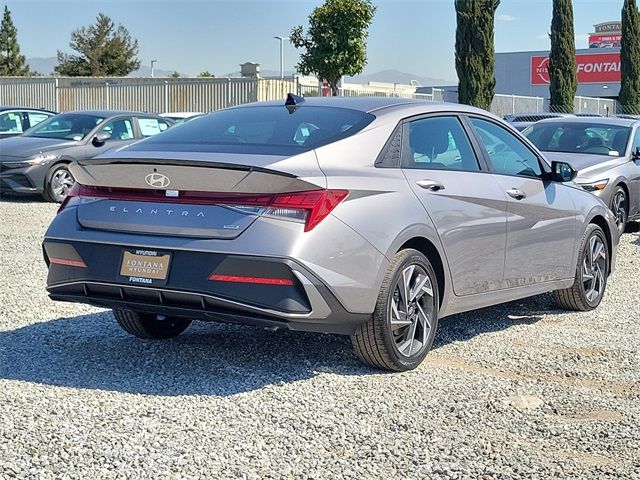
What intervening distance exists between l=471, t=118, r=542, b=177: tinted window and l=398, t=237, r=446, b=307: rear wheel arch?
106 centimetres

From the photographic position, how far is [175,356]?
5797mm

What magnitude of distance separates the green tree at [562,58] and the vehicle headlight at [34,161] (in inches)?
1114

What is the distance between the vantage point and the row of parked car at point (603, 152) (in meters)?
12.0

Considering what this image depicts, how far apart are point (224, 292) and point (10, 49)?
7397cm

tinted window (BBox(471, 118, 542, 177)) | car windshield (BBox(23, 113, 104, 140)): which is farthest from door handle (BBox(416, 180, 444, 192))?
car windshield (BBox(23, 113, 104, 140))

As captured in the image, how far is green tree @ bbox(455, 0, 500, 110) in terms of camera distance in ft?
110

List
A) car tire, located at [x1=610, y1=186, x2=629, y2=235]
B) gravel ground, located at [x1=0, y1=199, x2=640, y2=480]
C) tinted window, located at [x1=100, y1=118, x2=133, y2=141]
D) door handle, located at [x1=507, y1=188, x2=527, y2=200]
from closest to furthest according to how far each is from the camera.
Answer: gravel ground, located at [x1=0, y1=199, x2=640, y2=480], door handle, located at [x1=507, y1=188, x2=527, y2=200], car tire, located at [x1=610, y1=186, x2=629, y2=235], tinted window, located at [x1=100, y1=118, x2=133, y2=141]

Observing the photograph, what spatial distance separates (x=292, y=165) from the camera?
498 cm

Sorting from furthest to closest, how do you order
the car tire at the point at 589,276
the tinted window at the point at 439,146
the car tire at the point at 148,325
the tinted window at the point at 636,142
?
the tinted window at the point at 636,142 → the car tire at the point at 589,276 → the car tire at the point at 148,325 → the tinted window at the point at 439,146

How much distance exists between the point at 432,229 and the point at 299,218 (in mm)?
1069

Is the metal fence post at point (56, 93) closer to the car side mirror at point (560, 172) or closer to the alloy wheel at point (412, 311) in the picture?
the car side mirror at point (560, 172)

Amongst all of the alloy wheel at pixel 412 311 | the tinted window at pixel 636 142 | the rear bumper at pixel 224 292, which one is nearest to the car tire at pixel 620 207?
the tinted window at pixel 636 142

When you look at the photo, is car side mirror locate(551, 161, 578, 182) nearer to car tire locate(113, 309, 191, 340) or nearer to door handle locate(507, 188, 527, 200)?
door handle locate(507, 188, 527, 200)

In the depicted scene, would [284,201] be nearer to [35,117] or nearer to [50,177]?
[50,177]
